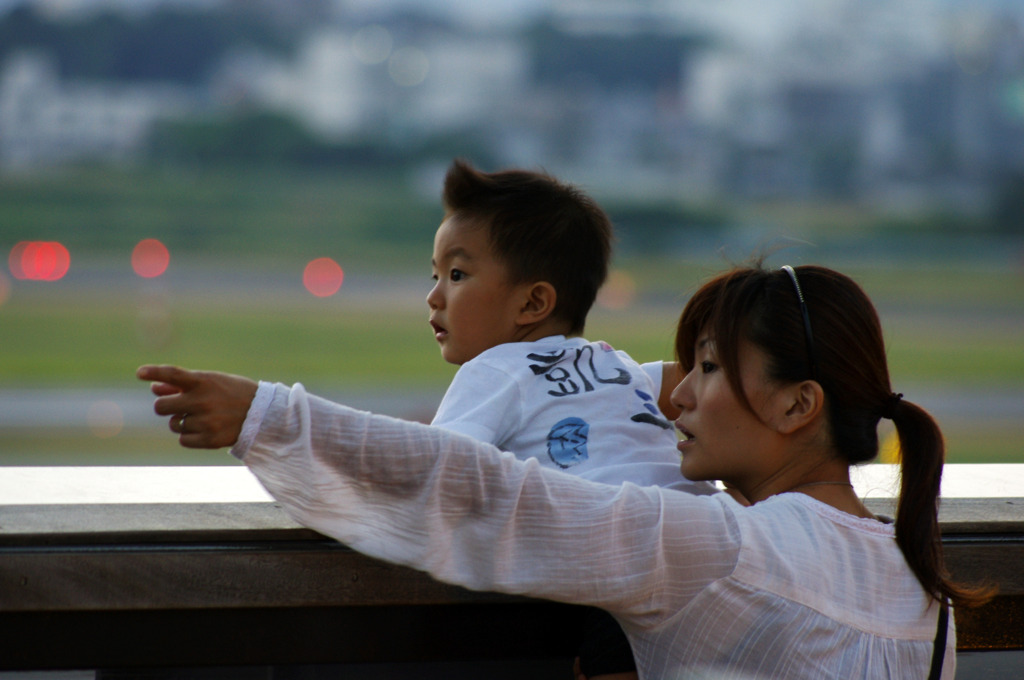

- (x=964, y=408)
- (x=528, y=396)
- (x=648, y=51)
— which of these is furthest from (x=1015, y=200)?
(x=528, y=396)

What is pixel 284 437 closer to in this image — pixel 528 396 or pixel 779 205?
pixel 528 396

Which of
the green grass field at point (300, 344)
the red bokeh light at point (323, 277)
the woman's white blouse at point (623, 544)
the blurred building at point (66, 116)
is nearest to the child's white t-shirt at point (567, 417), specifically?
the woman's white blouse at point (623, 544)

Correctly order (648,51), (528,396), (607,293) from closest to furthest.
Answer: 1. (528,396)
2. (607,293)
3. (648,51)

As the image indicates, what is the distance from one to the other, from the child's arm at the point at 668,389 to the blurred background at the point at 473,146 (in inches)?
656

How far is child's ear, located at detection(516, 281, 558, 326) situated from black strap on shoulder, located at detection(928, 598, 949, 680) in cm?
67

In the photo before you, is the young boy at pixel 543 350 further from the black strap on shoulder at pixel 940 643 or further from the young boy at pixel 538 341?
the black strap on shoulder at pixel 940 643

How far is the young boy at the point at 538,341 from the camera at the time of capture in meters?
1.23

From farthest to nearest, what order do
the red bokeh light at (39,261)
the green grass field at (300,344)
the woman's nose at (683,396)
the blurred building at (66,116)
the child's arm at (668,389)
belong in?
the blurred building at (66,116)
the red bokeh light at (39,261)
the green grass field at (300,344)
the child's arm at (668,389)
the woman's nose at (683,396)

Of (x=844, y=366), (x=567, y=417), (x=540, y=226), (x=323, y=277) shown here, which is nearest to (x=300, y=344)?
(x=323, y=277)

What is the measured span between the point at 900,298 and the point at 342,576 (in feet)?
79.6

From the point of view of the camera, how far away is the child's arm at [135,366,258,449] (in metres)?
0.79

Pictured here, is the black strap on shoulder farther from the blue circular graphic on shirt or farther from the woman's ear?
the blue circular graphic on shirt

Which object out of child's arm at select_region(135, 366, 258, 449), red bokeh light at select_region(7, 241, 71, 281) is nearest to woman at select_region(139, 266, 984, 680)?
child's arm at select_region(135, 366, 258, 449)

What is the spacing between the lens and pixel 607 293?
23.3 metres
